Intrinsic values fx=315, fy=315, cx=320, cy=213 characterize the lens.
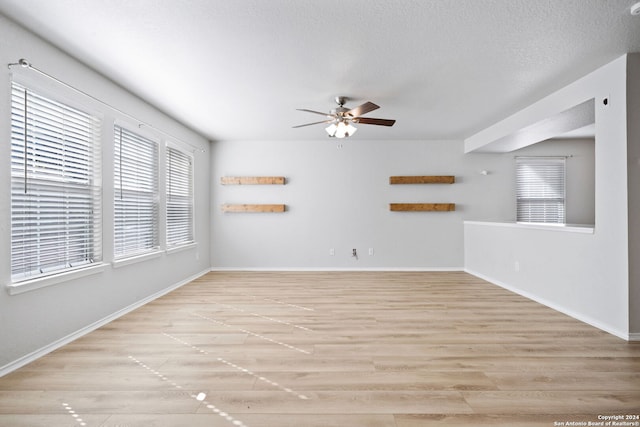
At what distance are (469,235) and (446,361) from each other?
4094mm

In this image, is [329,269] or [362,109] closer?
[362,109]

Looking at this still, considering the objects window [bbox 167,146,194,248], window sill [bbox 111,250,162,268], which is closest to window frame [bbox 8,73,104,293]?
window sill [bbox 111,250,162,268]

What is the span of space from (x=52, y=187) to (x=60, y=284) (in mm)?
841

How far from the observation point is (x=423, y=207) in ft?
19.9

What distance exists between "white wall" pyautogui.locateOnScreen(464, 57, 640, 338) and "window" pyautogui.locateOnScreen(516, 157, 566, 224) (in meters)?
1.92

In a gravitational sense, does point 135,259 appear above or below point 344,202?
below

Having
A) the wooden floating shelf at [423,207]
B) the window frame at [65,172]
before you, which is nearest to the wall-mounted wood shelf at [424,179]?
the wooden floating shelf at [423,207]

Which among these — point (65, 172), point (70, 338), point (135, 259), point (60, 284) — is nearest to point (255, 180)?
point (135, 259)

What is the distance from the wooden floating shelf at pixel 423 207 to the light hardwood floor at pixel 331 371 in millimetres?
2573

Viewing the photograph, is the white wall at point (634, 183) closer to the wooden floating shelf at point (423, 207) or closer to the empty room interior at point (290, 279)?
the empty room interior at point (290, 279)

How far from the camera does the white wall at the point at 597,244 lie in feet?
9.45

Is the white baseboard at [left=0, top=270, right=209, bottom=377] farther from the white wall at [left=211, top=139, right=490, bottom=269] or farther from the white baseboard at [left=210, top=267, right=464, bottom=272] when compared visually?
the white wall at [left=211, top=139, right=490, bottom=269]

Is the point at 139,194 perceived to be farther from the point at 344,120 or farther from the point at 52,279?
the point at 344,120

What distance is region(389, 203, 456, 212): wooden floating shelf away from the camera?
6070 mm
